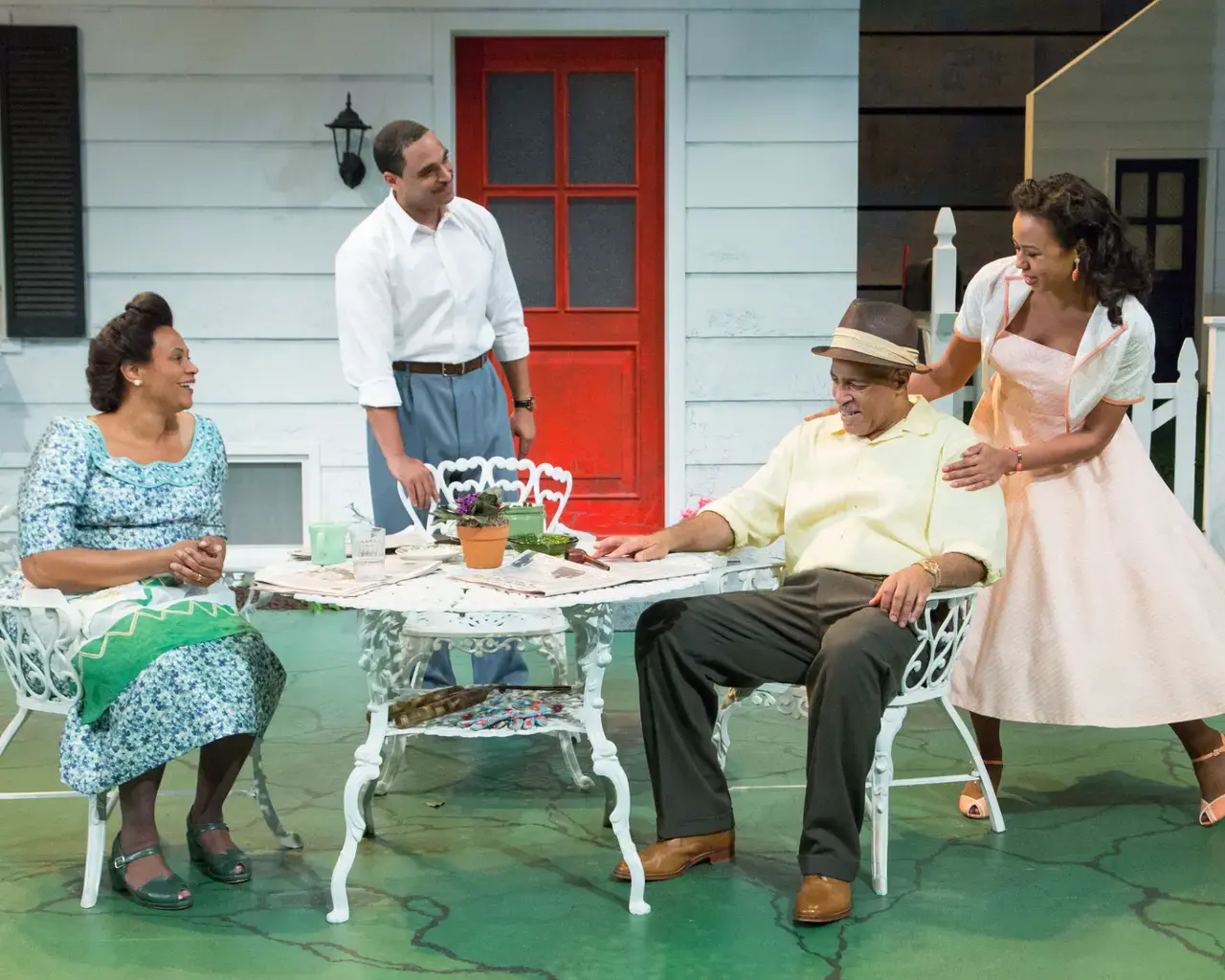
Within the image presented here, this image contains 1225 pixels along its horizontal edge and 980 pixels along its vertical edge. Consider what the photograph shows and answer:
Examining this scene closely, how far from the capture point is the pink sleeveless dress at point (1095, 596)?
330cm

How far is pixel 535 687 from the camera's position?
3.29m

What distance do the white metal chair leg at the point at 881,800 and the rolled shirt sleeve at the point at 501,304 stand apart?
1.85 m

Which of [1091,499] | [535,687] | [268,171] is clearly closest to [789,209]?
[268,171]

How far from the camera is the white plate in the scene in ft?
10.4

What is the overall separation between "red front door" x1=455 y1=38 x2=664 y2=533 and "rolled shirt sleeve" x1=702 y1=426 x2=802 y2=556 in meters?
2.79

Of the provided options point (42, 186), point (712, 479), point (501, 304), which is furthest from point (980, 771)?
point (42, 186)

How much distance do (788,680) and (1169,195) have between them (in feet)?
16.1

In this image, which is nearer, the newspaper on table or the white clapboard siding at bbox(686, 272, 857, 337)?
the newspaper on table

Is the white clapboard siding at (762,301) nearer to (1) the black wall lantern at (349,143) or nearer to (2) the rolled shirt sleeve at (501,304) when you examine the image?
(1) the black wall lantern at (349,143)

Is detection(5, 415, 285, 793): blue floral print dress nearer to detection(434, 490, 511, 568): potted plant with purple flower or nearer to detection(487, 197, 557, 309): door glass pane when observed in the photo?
detection(434, 490, 511, 568): potted plant with purple flower

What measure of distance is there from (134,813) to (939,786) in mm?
1980

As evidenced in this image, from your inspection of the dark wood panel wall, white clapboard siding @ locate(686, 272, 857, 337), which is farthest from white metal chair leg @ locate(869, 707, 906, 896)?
the dark wood panel wall

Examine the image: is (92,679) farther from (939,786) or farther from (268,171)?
(268,171)

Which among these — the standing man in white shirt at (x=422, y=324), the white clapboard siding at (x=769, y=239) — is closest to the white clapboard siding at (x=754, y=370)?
the white clapboard siding at (x=769, y=239)
